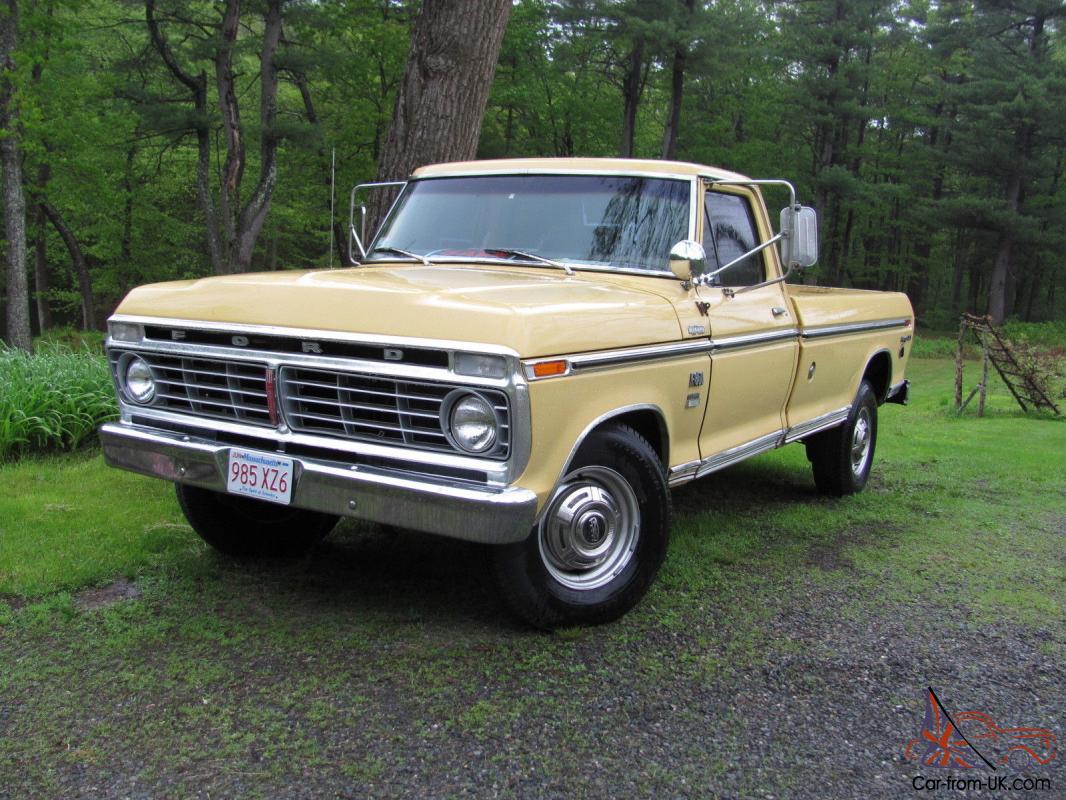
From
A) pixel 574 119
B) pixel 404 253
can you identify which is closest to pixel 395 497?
pixel 404 253

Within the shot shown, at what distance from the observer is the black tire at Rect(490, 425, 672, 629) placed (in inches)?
144

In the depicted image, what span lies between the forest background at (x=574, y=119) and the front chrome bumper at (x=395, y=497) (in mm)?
14708

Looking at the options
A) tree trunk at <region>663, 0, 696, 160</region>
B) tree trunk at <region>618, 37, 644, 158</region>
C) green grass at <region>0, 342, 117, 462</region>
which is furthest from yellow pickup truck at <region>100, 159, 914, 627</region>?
tree trunk at <region>618, 37, 644, 158</region>

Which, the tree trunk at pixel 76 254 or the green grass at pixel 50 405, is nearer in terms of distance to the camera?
the green grass at pixel 50 405

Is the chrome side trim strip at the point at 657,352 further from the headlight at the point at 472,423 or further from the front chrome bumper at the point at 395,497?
the front chrome bumper at the point at 395,497

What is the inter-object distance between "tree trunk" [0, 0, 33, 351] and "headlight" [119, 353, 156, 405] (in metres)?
9.20

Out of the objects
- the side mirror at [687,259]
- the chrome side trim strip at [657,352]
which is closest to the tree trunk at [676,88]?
the chrome side trim strip at [657,352]

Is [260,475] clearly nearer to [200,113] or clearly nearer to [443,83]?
[443,83]

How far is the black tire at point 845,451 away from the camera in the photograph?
6438mm

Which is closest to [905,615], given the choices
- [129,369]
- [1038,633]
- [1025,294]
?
[1038,633]

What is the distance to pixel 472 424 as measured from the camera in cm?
330

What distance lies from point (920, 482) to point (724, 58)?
962 inches

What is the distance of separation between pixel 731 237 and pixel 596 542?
2.16m

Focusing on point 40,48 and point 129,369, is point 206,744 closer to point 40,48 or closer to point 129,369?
point 129,369
